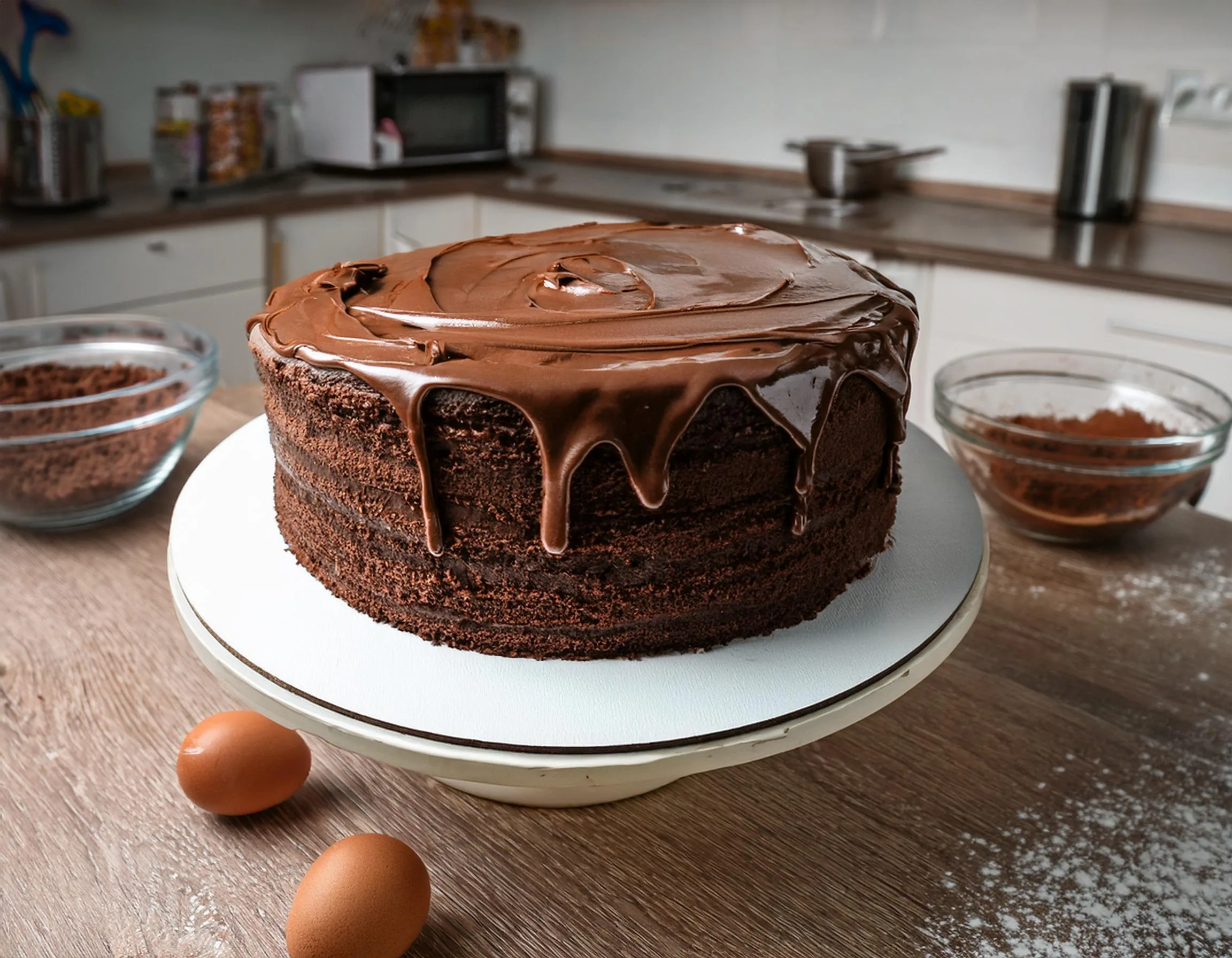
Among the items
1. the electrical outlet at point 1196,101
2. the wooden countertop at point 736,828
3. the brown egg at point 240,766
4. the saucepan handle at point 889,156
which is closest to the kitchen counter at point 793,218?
the saucepan handle at point 889,156

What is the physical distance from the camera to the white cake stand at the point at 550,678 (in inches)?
23.8

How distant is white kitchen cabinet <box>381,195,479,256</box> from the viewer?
9.67 ft

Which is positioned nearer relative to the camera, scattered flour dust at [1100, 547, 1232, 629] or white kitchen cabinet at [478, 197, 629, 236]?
scattered flour dust at [1100, 547, 1232, 629]

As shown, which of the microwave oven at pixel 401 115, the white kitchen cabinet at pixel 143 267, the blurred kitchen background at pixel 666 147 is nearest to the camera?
A: the blurred kitchen background at pixel 666 147

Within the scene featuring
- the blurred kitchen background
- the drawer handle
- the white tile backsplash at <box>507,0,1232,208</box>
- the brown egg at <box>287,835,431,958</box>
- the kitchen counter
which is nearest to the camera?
the brown egg at <box>287,835,431,958</box>

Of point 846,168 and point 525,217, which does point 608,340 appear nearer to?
point 846,168

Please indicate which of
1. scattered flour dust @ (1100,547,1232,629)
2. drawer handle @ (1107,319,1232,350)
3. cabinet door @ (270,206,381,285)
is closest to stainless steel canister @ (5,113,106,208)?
cabinet door @ (270,206,381,285)

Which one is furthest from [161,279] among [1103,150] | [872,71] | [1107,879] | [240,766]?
[1107,879]

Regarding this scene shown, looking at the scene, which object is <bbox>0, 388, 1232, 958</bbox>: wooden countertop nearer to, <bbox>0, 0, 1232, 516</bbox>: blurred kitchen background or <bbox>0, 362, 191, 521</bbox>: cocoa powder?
<bbox>0, 362, 191, 521</bbox>: cocoa powder

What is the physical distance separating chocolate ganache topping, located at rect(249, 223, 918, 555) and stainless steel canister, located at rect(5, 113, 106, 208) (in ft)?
6.24

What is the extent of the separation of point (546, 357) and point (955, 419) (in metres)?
0.62

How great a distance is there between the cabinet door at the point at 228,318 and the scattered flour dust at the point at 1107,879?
7.43 ft

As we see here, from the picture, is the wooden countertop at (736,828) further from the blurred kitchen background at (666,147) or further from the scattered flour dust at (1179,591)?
the blurred kitchen background at (666,147)

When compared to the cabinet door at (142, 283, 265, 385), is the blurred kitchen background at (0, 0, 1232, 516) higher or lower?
higher
